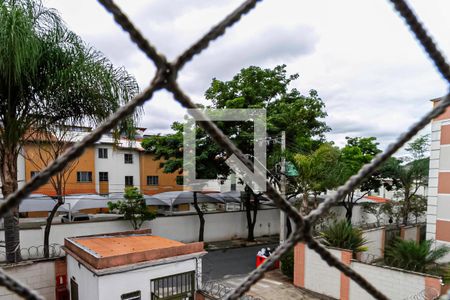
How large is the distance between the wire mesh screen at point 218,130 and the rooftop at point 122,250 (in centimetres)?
573

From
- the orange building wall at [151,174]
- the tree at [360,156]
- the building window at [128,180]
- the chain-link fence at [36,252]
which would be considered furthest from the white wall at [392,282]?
the building window at [128,180]

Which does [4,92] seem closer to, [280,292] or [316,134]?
[280,292]

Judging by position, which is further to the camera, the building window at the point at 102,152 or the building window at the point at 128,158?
the building window at the point at 128,158

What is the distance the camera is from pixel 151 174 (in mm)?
20938

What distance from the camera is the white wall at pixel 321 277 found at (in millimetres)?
7566

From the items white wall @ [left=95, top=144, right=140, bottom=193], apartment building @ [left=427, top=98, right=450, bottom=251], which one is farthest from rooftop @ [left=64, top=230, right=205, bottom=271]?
white wall @ [left=95, top=144, right=140, bottom=193]

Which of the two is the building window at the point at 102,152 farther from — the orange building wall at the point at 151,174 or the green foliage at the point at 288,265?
the green foliage at the point at 288,265

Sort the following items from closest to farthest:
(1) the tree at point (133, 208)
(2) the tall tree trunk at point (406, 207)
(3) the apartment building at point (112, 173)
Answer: (1) the tree at point (133, 208)
(2) the tall tree trunk at point (406, 207)
(3) the apartment building at point (112, 173)

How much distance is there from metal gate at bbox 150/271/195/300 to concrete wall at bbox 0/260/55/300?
8.86 feet

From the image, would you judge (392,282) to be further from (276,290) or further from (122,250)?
(122,250)

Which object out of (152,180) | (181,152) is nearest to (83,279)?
(181,152)

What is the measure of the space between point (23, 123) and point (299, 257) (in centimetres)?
730

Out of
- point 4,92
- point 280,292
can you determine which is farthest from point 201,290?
point 4,92

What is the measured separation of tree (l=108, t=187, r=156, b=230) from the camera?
11.5 metres
